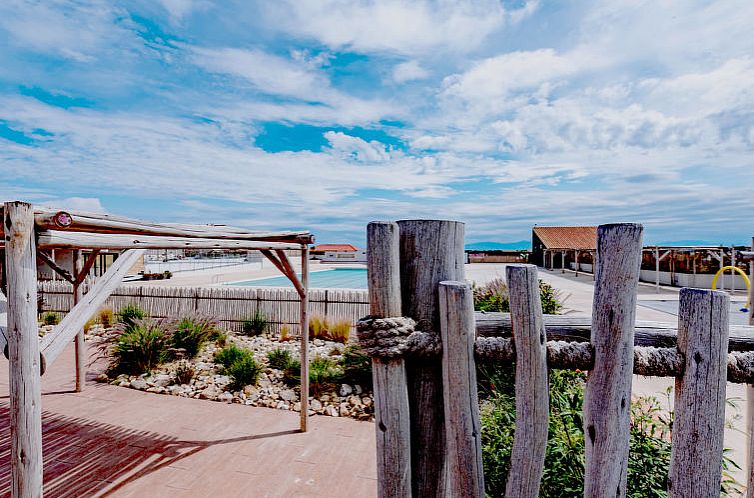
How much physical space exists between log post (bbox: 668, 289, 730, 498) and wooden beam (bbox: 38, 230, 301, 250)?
9.39 feet

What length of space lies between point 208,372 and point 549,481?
5792mm

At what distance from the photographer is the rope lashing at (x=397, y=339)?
1.54m

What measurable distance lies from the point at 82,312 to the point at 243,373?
3648 mm

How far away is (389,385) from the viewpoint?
1567mm

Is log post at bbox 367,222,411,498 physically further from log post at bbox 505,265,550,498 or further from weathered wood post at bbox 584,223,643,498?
weathered wood post at bbox 584,223,643,498

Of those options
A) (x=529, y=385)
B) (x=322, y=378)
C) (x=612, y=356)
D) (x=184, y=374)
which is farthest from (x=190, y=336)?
(x=612, y=356)

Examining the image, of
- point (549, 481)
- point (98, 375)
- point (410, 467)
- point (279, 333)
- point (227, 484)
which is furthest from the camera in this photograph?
point (279, 333)

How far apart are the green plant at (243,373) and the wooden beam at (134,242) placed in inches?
97.7

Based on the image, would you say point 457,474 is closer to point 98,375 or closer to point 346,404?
point 346,404

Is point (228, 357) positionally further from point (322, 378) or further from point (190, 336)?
point (322, 378)

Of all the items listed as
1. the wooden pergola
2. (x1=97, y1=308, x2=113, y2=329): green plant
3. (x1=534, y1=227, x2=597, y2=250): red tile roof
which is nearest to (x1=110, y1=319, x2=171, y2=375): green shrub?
(x1=97, y1=308, x2=113, y2=329): green plant

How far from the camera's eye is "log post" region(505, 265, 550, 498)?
4.75 feet

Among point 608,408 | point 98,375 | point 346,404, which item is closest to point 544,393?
point 608,408

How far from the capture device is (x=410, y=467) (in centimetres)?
158
